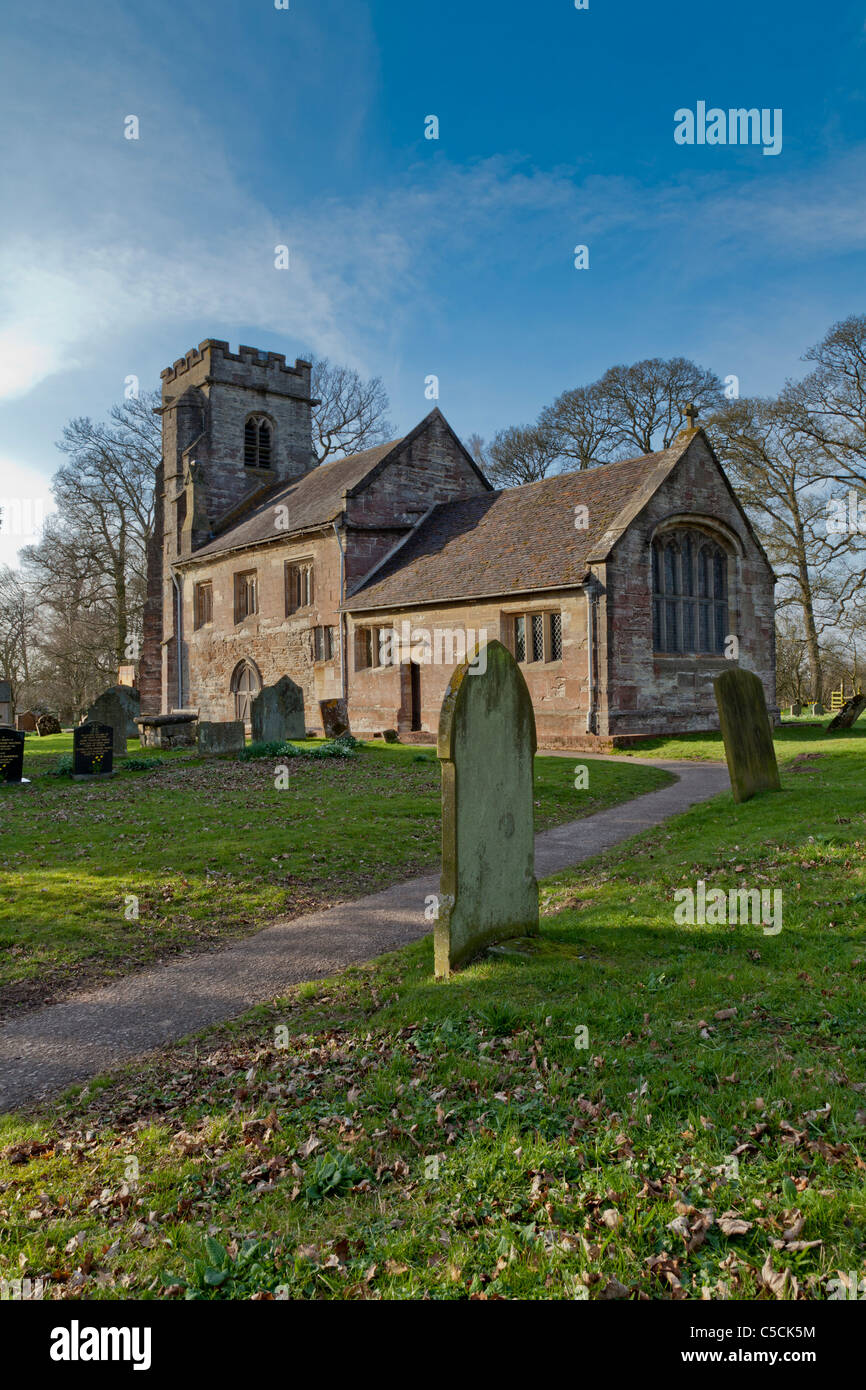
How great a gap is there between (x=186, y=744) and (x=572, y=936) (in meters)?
17.6

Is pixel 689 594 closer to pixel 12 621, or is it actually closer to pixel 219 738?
pixel 219 738

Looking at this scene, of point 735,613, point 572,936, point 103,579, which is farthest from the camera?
point 103,579

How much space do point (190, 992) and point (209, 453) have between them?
114 feet

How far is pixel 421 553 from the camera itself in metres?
27.2

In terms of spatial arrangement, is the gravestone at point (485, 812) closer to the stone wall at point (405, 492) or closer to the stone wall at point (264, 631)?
the stone wall at point (264, 631)

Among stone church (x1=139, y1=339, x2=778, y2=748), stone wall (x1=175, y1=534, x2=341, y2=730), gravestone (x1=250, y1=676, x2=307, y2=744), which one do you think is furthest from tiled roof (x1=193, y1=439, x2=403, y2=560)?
gravestone (x1=250, y1=676, x2=307, y2=744)

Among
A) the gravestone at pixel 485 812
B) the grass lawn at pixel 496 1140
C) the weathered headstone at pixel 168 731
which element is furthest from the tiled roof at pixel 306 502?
the grass lawn at pixel 496 1140

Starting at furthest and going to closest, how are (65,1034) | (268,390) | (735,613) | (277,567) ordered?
1. (268,390)
2. (277,567)
3. (735,613)
4. (65,1034)

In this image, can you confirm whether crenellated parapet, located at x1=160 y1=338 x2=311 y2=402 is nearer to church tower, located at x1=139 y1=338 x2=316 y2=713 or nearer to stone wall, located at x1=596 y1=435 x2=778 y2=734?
church tower, located at x1=139 y1=338 x2=316 y2=713

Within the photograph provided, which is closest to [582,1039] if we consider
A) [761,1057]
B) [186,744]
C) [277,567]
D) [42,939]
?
[761,1057]

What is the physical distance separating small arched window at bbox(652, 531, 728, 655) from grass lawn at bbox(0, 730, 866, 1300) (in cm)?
1769

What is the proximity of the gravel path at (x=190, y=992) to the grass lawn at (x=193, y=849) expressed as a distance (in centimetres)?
37

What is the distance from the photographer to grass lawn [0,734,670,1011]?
711cm

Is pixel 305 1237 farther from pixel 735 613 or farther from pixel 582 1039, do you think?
Result: pixel 735 613
